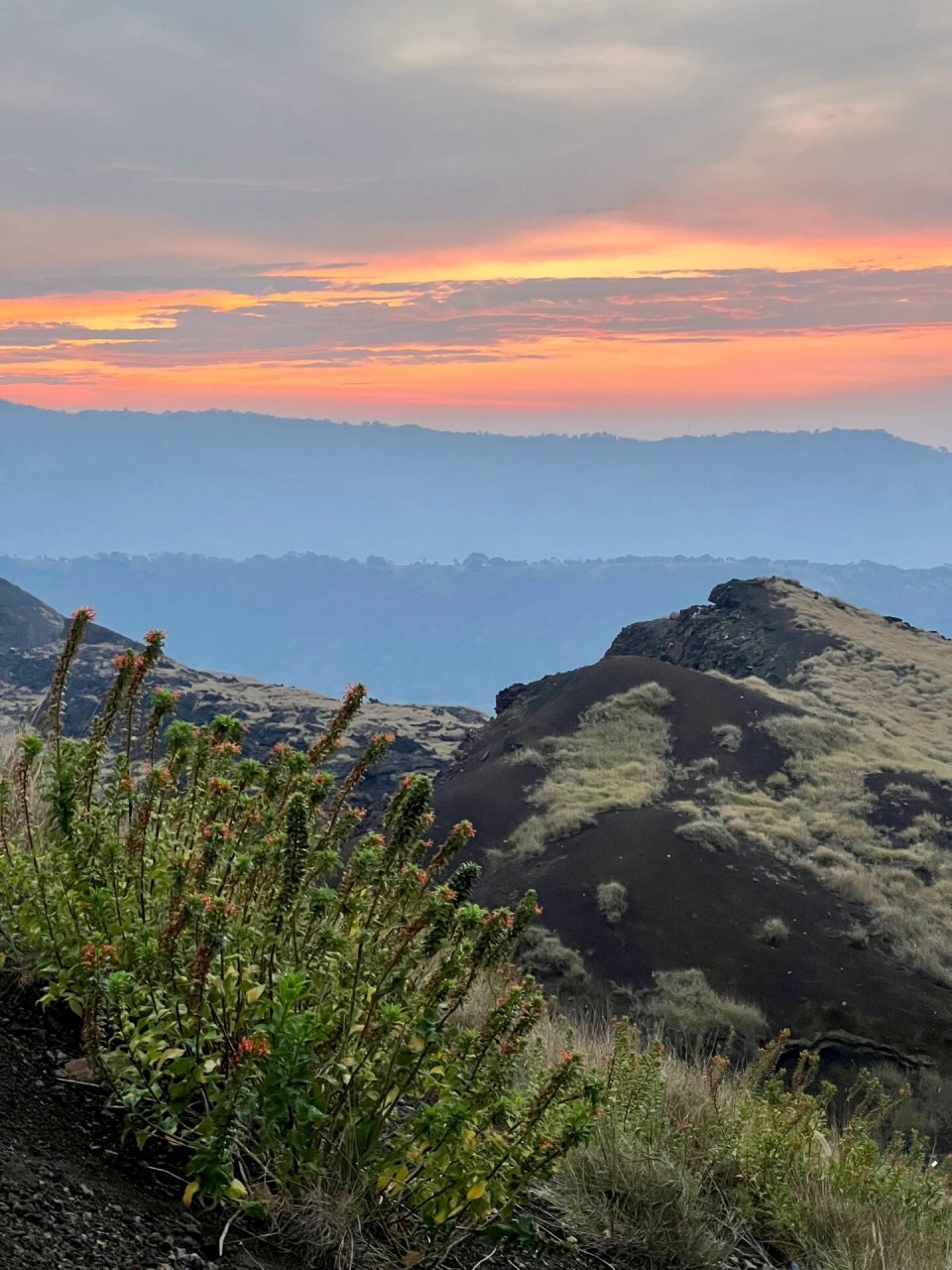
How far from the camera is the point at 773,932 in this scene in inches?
765

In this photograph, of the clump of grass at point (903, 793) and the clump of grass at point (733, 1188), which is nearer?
the clump of grass at point (733, 1188)

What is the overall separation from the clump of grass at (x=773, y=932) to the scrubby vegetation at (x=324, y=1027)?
14.5 m

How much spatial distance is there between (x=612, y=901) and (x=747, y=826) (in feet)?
16.2

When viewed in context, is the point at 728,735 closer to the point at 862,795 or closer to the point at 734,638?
the point at 862,795

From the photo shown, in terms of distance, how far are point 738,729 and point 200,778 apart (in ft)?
88.3

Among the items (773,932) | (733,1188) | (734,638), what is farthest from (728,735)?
(733,1188)

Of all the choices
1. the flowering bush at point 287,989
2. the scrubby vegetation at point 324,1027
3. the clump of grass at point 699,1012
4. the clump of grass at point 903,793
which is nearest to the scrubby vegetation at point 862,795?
the clump of grass at point 903,793

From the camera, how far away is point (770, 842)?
23406mm

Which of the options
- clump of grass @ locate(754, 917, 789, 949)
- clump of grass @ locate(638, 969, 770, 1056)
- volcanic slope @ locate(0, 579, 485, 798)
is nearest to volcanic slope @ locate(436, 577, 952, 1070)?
clump of grass @ locate(754, 917, 789, 949)

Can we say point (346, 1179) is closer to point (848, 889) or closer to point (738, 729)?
point (848, 889)

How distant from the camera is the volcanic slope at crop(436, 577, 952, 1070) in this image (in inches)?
728

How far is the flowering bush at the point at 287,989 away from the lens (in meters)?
3.51

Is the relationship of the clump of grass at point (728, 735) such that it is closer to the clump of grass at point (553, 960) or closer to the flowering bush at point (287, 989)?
the clump of grass at point (553, 960)

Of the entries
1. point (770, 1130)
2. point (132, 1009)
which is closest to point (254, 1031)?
point (132, 1009)
